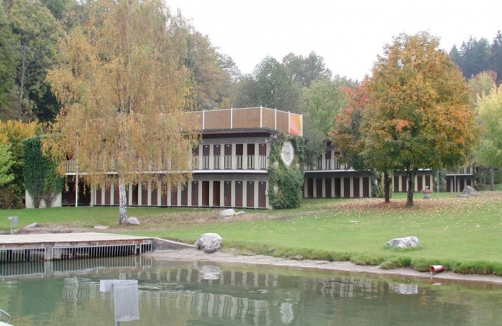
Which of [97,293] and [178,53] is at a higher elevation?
[178,53]

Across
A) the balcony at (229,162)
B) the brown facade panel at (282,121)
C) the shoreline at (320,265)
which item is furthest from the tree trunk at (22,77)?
the shoreline at (320,265)

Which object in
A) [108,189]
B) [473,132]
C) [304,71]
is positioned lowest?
[108,189]

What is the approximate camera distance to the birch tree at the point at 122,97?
37625 mm

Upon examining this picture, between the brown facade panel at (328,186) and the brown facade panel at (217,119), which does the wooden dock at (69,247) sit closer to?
the brown facade panel at (217,119)

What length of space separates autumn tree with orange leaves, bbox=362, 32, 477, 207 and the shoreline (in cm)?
1679

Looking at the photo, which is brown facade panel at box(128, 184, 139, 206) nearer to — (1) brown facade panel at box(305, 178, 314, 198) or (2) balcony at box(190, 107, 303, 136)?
(2) balcony at box(190, 107, 303, 136)

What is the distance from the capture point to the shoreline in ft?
67.9

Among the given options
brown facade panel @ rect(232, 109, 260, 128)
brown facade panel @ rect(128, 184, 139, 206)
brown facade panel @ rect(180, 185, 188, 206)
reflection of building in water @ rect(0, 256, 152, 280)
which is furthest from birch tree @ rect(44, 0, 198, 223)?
brown facade panel @ rect(128, 184, 139, 206)

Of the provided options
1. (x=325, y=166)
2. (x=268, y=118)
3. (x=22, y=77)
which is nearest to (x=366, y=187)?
(x=325, y=166)

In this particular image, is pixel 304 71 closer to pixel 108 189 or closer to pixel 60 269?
pixel 108 189

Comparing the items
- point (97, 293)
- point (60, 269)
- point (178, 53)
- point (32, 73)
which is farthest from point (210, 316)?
point (32, 73)

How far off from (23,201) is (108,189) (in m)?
9.41

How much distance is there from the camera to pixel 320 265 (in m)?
24.5

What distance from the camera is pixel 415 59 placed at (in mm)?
41625
